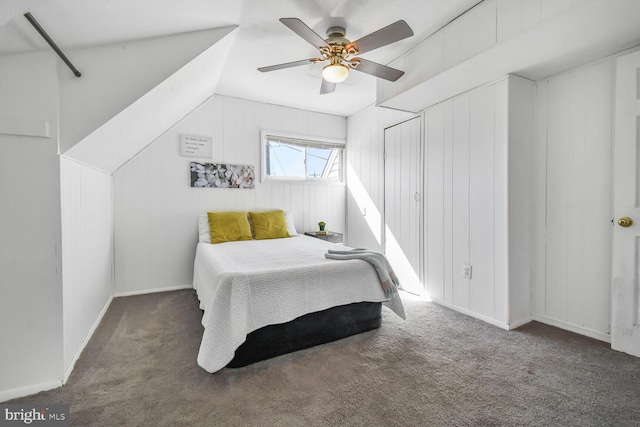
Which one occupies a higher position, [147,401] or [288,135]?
[288,135]

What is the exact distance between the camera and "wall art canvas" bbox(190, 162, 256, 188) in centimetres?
367

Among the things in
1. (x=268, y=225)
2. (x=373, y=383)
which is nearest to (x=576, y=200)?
(x=373, y=383)

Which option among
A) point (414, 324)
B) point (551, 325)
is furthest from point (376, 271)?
point (551, 325)

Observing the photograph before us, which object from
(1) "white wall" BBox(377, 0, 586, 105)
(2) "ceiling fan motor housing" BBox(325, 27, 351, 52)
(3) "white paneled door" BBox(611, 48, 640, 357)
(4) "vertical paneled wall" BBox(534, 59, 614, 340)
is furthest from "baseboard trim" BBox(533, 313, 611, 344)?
(2) "ceiling fan motor housing" BBox(325, 27, 351, 52)

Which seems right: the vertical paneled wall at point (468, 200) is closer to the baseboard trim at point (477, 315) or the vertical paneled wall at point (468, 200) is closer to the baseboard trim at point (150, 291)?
the baseboard trim at point (477, 315)

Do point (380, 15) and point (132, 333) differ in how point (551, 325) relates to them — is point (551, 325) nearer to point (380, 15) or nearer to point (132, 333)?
point (380, 15)

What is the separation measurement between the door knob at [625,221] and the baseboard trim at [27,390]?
12.1 ft

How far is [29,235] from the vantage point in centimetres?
161

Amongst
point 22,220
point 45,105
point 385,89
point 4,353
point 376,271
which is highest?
point 385,89

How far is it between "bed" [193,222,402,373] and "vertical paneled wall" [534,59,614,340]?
1.52 metres

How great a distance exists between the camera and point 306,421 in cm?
138

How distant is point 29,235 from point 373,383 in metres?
2.12

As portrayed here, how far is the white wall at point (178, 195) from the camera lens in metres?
3.33

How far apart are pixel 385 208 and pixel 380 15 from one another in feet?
7.57
